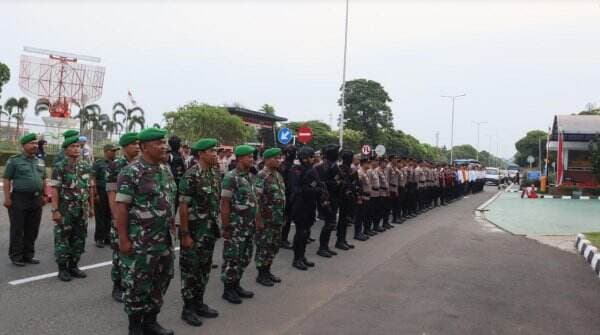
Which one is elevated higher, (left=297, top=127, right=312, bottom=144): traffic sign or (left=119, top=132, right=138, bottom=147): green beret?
(left=297, top=127, right=312, bottom=144): traffic sign

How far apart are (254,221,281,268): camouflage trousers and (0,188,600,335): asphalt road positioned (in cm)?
32

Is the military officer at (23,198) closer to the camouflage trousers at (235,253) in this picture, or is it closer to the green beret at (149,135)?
the camouflage trousers at (235,253)

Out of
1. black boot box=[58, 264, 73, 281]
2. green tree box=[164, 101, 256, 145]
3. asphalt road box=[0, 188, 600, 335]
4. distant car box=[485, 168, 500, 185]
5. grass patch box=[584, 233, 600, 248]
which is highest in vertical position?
green tree box=[164, 101, 256, 145]

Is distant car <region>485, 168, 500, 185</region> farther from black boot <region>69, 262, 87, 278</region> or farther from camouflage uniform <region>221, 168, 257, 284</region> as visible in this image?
black boot <region>69, 262, 87, 278</region>

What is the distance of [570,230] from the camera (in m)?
11.5

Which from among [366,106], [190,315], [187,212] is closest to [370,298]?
[190,315]

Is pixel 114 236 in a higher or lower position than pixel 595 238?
higher

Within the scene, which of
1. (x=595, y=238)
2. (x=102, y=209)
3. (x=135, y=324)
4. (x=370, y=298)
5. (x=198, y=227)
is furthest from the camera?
(x=595, y=238)

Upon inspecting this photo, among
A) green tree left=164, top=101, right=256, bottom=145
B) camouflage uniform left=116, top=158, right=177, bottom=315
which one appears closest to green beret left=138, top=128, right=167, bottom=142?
camouflage uniform left=116, top=158, right=177, bottom=315

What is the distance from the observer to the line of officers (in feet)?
12.2

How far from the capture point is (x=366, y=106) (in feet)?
190

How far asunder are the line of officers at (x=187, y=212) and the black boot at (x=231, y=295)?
1cm

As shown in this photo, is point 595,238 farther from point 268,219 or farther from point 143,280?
point 143,280

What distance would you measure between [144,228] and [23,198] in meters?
3.51
